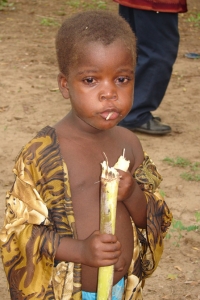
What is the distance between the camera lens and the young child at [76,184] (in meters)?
2.07

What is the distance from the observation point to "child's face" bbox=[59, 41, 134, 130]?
2.06 m

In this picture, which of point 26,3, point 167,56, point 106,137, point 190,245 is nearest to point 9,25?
point 26,3

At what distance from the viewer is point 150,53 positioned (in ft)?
16.0

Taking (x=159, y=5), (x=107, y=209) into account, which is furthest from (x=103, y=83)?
(x=159, y=5)

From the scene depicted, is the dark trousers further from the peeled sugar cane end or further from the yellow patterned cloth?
the peeled sugar cane end

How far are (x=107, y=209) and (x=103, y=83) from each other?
17.3 inches

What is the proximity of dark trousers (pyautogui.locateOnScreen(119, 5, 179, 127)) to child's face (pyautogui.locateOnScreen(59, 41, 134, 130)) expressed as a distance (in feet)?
8.94

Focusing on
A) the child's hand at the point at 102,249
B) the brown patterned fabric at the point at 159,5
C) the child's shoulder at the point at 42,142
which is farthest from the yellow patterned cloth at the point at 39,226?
the brown patterned fabric at the point at 159,5

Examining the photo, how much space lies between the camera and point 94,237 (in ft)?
6.53

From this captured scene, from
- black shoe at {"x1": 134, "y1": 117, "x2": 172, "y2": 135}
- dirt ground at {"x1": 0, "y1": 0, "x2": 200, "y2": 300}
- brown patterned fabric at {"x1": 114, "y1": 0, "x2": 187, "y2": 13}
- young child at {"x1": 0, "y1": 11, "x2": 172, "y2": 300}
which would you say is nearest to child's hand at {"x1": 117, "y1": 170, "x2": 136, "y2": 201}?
young child at {"x1": 0, "y1": 11, "x2": 172, "y2": 300}

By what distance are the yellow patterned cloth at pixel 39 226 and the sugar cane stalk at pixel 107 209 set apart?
19 cm

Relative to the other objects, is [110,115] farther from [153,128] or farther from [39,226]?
[153,128]

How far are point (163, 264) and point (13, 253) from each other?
1489 mm

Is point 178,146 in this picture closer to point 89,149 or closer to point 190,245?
point 190,245
